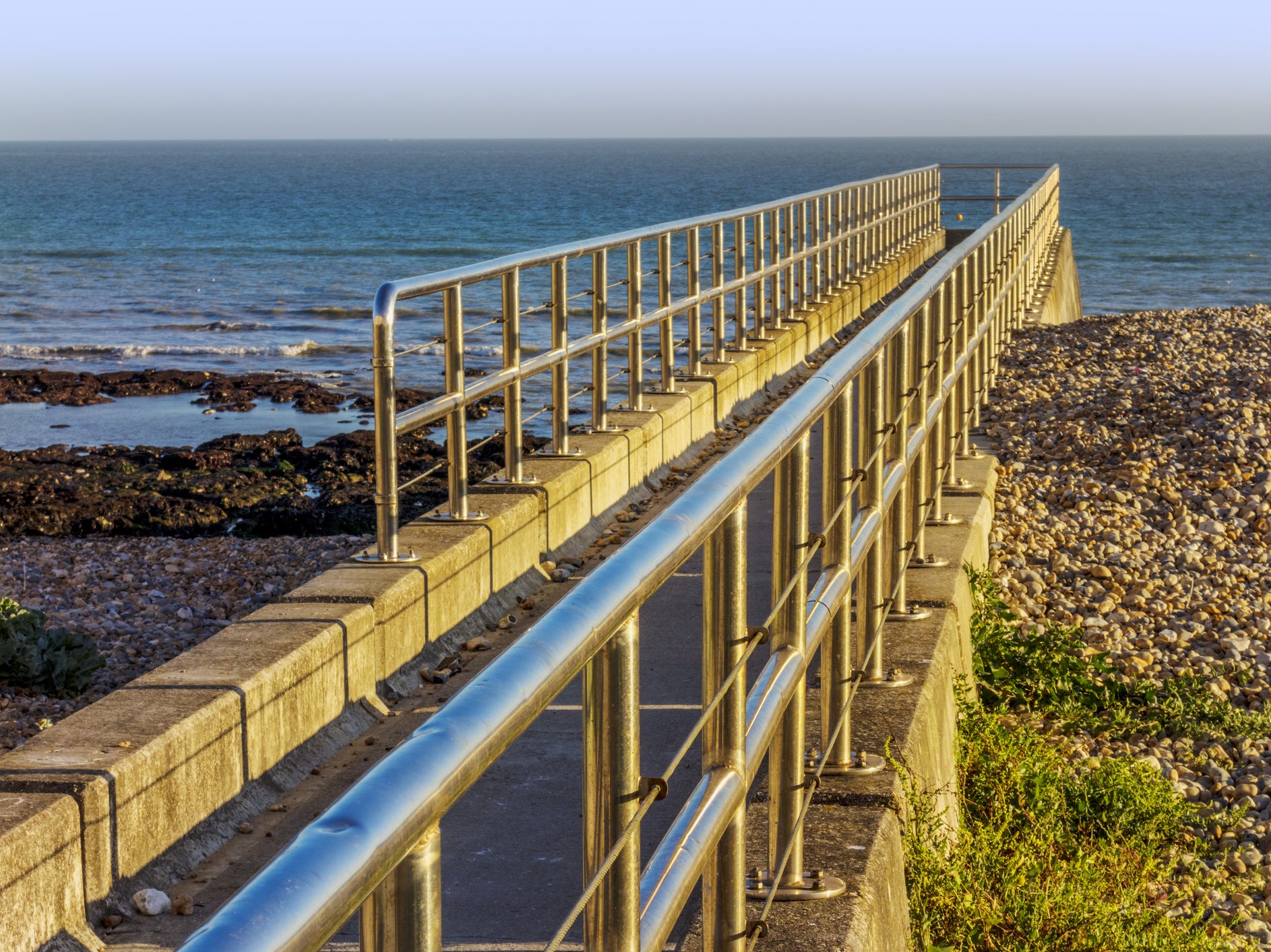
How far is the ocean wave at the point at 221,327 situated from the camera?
33000 mm

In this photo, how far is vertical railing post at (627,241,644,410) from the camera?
8.28m

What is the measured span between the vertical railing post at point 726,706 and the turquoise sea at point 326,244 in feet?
55.1

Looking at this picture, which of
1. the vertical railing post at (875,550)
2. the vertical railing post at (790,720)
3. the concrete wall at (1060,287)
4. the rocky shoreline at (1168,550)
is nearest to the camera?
the vertical railing post at (790,720)

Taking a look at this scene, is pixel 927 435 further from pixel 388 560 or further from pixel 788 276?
pixel 788 276

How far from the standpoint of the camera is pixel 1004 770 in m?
4.92

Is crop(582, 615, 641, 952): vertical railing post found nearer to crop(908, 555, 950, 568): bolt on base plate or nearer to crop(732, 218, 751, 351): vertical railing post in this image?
crop(908, 555, 950, 568): bolt on base plate

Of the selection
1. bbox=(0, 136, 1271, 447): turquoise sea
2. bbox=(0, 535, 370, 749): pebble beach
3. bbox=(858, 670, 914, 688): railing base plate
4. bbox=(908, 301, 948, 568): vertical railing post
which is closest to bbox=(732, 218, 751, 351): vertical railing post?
bbox=(0, 535, 370, 749): pebble beach

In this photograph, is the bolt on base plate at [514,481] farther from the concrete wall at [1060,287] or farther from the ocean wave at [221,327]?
the ocean wave at [221,327]

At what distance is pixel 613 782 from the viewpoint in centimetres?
165

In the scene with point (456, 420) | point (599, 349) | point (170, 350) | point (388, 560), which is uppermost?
point (599, 349)

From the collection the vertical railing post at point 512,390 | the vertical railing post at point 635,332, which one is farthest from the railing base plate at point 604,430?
the vertical railing post at point 512,390

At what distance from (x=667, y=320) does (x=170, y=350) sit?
22223 millimetres

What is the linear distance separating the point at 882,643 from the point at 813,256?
1093 centimetres

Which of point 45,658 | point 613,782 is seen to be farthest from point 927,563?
point 613,782
